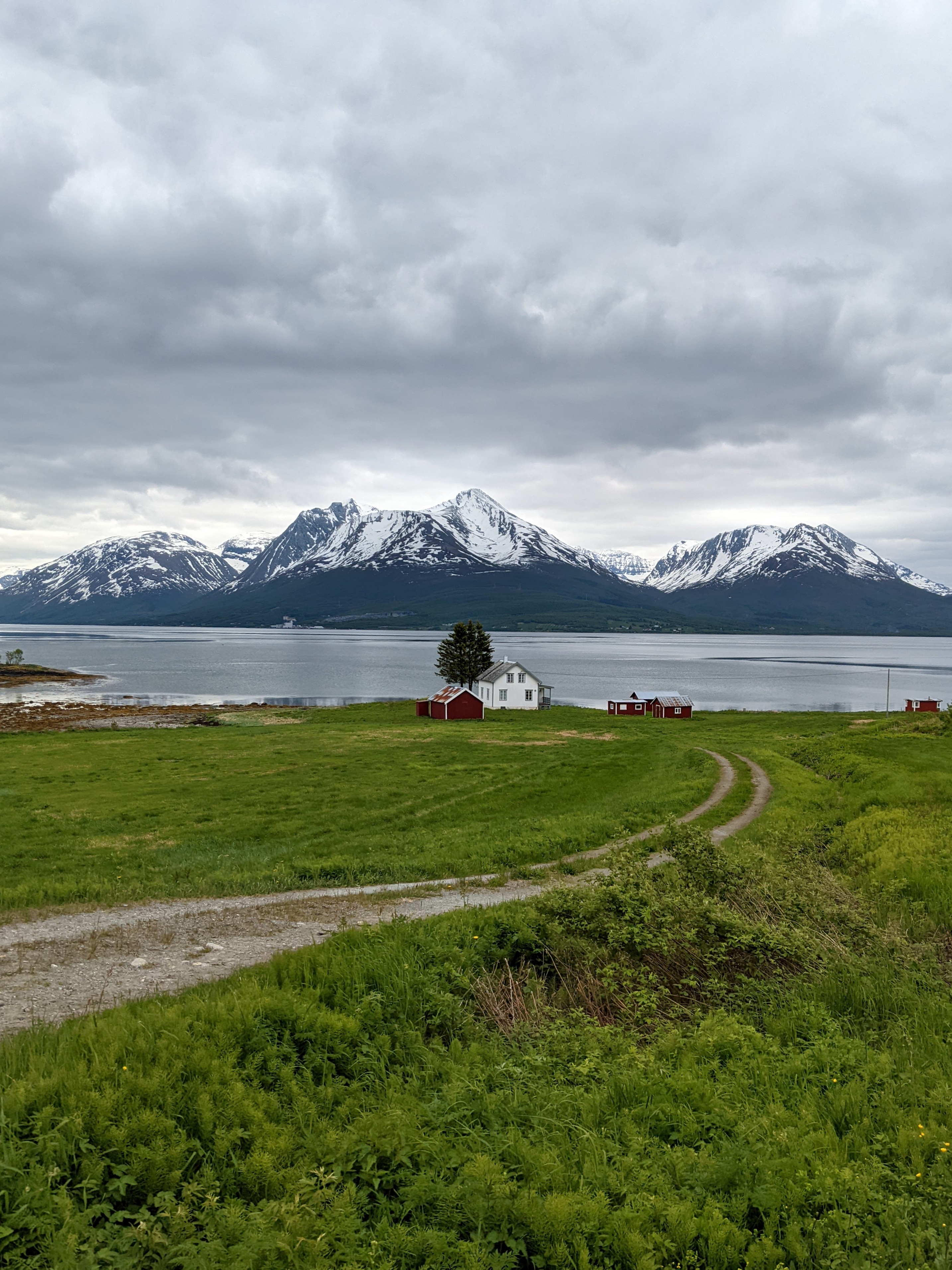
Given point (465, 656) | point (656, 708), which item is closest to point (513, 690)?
point (465, 656)

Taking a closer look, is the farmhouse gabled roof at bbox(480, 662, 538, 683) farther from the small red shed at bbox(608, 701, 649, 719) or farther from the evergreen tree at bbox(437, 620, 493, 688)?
the small red shed at bbox(608, 701, 649, 719)

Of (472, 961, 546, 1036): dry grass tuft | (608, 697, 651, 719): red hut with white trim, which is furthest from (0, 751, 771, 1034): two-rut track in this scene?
(608, 697, 651, 719): red hut with white trim

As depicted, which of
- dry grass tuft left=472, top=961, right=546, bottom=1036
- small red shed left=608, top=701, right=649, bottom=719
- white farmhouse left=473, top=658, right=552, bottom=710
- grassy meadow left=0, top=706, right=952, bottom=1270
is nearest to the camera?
grassy meadow left=0, top=706, right=952, bottom=1270

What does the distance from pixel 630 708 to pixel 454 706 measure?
89.2 feet

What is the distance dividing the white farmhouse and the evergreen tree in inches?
206

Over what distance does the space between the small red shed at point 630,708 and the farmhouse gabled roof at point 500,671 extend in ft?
38.4

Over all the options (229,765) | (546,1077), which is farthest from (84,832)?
(546,1077)

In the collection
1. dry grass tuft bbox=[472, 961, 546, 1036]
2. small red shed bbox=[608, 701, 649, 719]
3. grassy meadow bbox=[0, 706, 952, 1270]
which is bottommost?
small red shed bbox=[608, 701, 649, 719]

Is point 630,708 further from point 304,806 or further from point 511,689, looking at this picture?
point 304,806

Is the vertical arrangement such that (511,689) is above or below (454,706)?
above

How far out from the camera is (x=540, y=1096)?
884 centimetres

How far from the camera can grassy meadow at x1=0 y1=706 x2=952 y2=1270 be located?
21.9 ft

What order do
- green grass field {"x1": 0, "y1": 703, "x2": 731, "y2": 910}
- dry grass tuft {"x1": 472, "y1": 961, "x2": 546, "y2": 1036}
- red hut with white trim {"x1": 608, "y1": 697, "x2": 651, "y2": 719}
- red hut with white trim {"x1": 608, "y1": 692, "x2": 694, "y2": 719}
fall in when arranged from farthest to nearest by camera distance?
red hut with white trim {"x1": 608, "y1": 697, "x2": 651, "y2": 719} → red hut with white trim {"x1": 608, "y1": 692, "x2": 694, "y2": 719} → green grass field {"x1": 0, "y1": 703, "x2": 731, "y2": 910} → dry grass tuft {"x1": 472, "y1": 961, "x2": 546, "y2": 1036}

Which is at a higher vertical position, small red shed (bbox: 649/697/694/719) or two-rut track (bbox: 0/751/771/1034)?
two-rut track (bbox: 0/751/771/1034)
